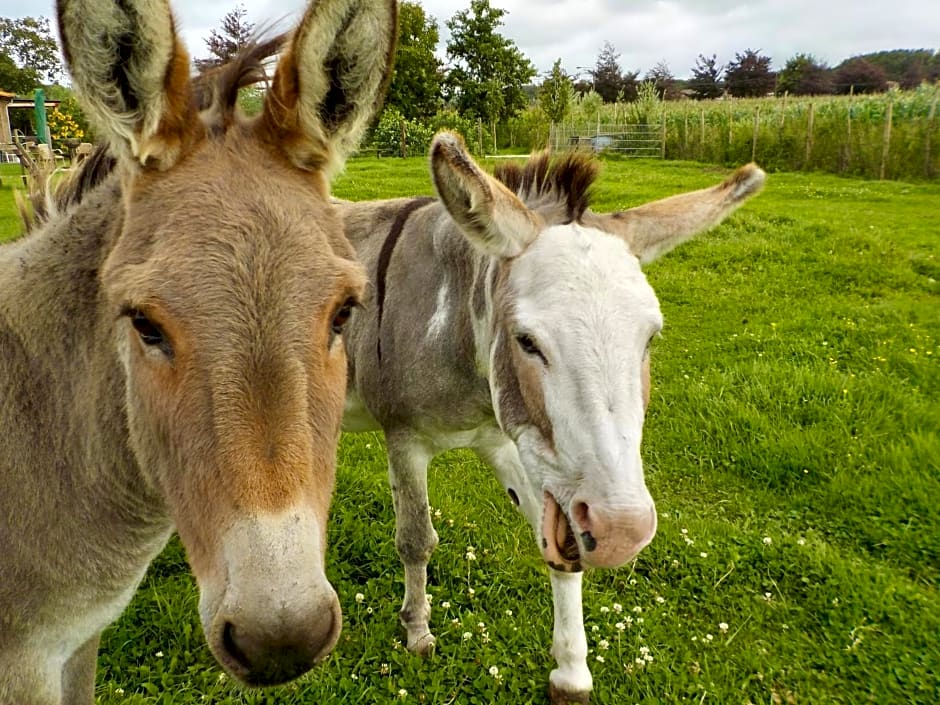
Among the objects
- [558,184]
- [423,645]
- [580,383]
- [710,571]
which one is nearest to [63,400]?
[580,383]

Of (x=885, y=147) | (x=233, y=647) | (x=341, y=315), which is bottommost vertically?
(x=233, y=647)

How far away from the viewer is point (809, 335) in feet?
21.6

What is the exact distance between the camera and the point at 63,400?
1.87m

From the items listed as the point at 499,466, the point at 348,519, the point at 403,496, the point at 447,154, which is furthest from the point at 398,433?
the point at 447,154

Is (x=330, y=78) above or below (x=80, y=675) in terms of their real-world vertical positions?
above

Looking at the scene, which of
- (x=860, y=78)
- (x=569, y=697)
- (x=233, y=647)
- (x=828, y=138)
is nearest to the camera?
(x=233, y=647)

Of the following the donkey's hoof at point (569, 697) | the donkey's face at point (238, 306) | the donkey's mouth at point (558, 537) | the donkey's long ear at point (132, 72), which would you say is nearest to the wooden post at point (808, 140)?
the donkey's hoof at point (569, 697)

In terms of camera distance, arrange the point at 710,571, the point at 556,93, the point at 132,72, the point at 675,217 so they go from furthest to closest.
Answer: the point at 556,93
the point at 710,571
the point at 675,217
the point at 132,72

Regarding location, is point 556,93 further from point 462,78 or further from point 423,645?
point 423,645

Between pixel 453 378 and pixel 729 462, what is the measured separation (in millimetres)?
2812

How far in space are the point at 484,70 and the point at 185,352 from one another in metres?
40.1

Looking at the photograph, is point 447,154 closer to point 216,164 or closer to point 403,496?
point 216,164

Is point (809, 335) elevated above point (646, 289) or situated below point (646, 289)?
below

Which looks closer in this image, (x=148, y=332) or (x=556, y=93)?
(x=148, y=332)
